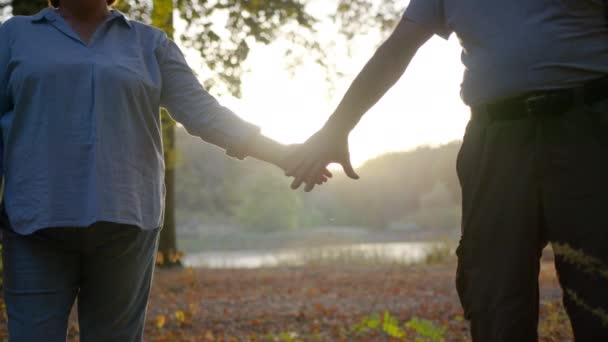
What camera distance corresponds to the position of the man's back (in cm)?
212

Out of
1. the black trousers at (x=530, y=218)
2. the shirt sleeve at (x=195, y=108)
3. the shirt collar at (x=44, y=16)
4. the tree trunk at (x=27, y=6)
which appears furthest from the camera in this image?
the tree trunk at (x=27, y=6)

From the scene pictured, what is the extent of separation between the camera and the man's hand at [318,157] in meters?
2.96

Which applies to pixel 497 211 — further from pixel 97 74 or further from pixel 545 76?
pixel 97 74

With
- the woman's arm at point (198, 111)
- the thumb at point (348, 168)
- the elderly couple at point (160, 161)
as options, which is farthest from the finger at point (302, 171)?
the elderly couple at point (160, 161)

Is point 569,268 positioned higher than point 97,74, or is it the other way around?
point 97,74

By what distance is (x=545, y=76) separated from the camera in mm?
2152

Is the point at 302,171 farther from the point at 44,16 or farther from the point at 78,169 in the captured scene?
the point at 44,16

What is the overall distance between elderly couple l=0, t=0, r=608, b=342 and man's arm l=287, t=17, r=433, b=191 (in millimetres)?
14

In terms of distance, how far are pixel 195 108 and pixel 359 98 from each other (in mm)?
654

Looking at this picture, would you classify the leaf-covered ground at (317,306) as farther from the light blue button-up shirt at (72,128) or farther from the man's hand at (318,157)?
the light blue button-up shirt at (72,128)

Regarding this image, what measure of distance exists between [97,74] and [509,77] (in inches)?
53.9

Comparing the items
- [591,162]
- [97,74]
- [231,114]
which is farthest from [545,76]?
[97,74]

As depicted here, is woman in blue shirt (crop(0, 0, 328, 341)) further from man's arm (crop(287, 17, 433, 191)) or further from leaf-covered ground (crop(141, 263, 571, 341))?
leaf-covered ground (crop(141, 263, 571, 341))

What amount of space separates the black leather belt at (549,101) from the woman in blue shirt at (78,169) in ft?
4.10
